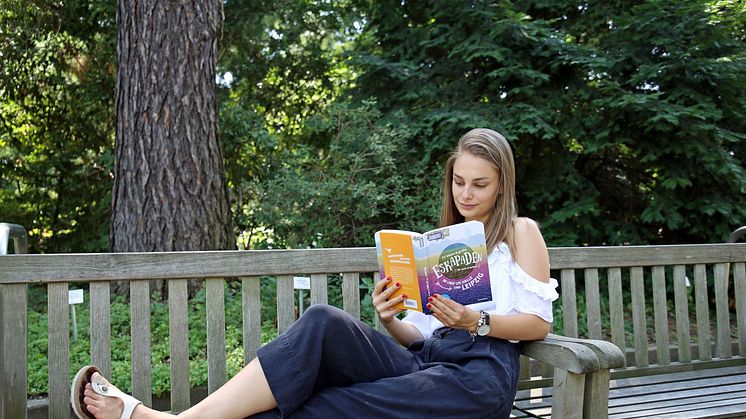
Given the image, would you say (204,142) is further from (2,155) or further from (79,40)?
(2,155)

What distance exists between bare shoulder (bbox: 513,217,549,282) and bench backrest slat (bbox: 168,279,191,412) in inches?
51.4

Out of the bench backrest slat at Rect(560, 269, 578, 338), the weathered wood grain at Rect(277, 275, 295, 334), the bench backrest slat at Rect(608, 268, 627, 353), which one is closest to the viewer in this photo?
the weathered wood grain at Rect(277, 275, 295, 334)

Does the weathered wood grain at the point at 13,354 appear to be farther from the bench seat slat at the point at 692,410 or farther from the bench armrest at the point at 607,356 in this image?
the bench seat slat at the point at 692,410

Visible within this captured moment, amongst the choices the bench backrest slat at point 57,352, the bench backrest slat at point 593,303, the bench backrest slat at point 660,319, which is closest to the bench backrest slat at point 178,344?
the bench backrest slat at point 57,352

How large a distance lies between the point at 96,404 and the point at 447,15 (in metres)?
4.47

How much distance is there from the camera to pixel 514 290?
2.44 metres

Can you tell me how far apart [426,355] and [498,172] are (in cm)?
75

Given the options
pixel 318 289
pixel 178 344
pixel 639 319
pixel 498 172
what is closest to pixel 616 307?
pixel 639 319

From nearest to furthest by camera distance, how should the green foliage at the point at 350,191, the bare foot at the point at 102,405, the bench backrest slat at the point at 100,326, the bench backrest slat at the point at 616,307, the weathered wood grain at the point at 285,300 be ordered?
1. the bare foot at the point at 102,405
2. the bench backrest slat at the point at 100,326
3. the weathered wood grain at the point at 285,300
4. the bench backrest slat at the point at 616,307
5. the green foliage at the point at 350,191

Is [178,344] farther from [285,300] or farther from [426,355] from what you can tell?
[426,355]

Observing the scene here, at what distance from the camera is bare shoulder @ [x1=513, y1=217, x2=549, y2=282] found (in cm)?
241

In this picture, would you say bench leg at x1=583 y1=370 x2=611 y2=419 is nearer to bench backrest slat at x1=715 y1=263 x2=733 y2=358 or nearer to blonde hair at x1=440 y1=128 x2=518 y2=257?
blonde hair at x1=440 y1=128 x2=518 y2=257

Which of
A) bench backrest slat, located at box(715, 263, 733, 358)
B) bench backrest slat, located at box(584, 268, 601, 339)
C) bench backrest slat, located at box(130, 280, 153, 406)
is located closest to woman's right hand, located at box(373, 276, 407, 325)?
bench backrest slat, located at box(130, 280, 153, 406)

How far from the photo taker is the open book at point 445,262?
2.17 metres
